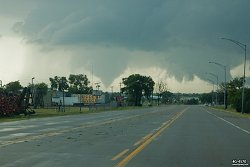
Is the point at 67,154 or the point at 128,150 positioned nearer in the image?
the point at 67,154

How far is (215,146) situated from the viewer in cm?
1975

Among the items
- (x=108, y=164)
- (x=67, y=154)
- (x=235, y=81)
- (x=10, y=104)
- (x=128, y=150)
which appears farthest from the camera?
(x=235, y=81)

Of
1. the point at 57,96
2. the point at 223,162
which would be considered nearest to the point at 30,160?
the point at 223,162

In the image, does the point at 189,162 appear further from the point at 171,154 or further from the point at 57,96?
the point at 57,96

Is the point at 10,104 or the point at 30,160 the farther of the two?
the point at 10,104

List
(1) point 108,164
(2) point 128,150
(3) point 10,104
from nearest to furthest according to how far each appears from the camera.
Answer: (1) point 108,164, (2) point 128,150, (3) point 10,104

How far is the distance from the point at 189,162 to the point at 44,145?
23.3ft

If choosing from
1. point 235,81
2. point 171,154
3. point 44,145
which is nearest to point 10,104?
point 44,145

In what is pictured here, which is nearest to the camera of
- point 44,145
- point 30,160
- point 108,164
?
point 108,164

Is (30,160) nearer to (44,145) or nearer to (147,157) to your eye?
(147,157)

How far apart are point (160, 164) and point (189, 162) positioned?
94 cm

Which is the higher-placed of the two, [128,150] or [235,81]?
[235,81]

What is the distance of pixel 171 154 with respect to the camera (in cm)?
1662

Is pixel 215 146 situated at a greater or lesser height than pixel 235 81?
lesser
